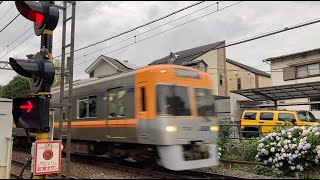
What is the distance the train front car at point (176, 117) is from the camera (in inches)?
389

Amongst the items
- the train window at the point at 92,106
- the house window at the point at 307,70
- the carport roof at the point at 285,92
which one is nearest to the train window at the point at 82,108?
the train window at the point at 92,106

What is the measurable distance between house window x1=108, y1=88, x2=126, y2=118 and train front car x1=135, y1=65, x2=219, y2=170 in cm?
94

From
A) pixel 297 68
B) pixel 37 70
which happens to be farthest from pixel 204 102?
pixel 297 68

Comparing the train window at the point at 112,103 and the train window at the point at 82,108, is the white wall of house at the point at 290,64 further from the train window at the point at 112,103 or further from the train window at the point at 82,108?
the train window at the point at 112,103

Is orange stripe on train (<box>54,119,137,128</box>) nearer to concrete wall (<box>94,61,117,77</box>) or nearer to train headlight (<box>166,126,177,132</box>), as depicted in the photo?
train headlight (<box>166,126,177,132</box>)

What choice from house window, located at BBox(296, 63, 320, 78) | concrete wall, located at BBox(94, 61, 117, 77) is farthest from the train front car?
concrete wall, located at BBox(94, 61, 117, 77)

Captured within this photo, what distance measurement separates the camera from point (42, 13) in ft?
23.6

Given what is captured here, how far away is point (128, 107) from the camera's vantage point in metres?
11.1

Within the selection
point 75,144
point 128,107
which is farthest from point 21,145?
point 128,107

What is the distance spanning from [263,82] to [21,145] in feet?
108

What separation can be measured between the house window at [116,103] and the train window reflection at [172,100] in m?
1.74

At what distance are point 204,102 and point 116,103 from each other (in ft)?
9.44

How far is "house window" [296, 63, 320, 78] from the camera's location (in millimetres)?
26938

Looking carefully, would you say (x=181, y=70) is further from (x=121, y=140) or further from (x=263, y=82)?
(x=263, y=82)
